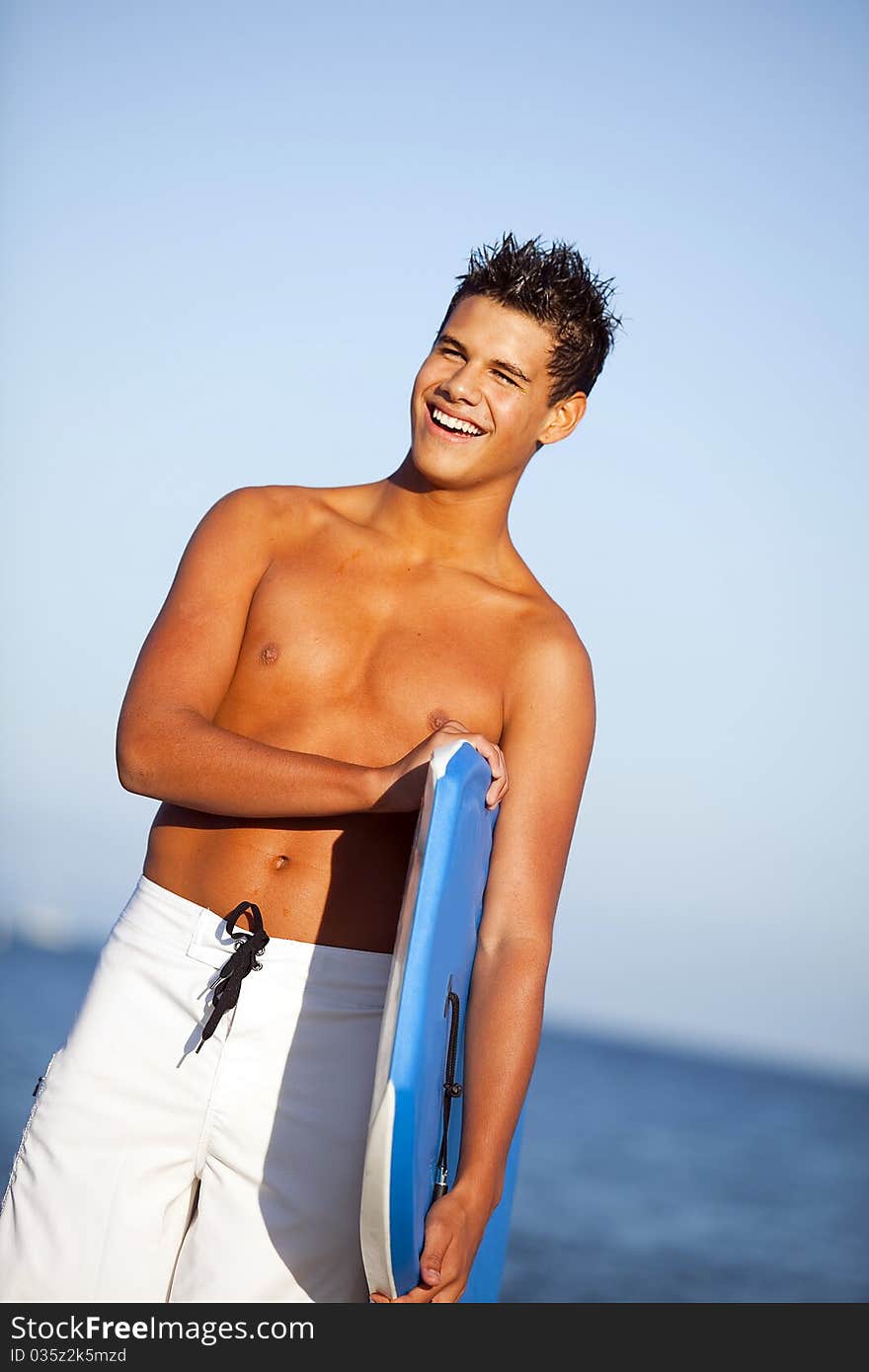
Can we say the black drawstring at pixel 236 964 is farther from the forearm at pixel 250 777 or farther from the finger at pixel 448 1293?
the finger at pixel 448 1293

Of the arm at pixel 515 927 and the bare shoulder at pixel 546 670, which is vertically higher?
the bare shoulder at pixel 546 670

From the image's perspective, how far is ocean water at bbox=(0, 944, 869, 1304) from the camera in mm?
17188

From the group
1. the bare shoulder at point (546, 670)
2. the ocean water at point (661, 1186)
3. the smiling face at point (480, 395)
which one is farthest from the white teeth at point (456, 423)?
the ocean water at point (661, 1186)

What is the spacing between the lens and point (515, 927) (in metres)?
2.86

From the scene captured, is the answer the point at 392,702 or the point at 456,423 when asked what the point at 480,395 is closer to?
the point at 456,423

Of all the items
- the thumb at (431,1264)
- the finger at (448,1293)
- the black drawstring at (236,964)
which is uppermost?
the black drawstring at (236,964)

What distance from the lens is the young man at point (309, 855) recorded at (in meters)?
2.70

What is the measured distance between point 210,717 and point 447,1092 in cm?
83

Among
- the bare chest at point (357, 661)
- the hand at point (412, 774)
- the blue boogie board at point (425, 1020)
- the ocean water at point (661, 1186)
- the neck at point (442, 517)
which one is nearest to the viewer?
the blue boogie board at point (425, 1020)

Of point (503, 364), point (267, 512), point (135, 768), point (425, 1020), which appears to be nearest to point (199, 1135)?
point (425, 1020)

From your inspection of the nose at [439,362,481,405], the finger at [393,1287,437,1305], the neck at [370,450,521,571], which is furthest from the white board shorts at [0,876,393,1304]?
the nose at [439,362,481,405]

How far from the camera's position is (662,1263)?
18281 millimetres

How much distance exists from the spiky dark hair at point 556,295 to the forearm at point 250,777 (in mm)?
1095
